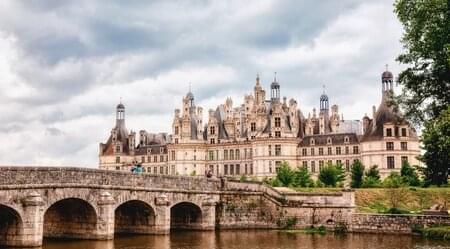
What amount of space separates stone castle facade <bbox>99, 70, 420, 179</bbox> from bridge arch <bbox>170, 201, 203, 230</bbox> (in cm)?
3392

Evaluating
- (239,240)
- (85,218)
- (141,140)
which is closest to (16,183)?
(85,218)

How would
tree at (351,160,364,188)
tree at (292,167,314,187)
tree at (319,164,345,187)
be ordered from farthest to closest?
tree at (319,164,345,187)
tree at (292,167,314,187)
tree at (351,160,364,188)

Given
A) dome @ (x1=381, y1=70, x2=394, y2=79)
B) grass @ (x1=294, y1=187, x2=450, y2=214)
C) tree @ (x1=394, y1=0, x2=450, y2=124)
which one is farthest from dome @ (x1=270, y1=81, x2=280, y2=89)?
tree @ (x1=394, y1=0, x2=450, y2=124)

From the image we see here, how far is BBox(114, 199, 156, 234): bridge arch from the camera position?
3453 centimetres

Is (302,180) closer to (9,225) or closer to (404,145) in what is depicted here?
(404,145)

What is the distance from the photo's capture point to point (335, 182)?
55.8 meters

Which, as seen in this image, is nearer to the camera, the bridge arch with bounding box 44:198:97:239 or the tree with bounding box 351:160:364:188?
the bridge arch with bounding box 44:198:97:239

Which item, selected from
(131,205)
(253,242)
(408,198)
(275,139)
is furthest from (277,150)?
(253,242)

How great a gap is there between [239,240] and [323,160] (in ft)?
145

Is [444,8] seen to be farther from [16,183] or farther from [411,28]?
[16,183]

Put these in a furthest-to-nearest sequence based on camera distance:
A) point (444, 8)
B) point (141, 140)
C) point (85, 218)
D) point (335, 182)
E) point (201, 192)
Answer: point (141, 140), point (335, 182), point (201, 192), point (85, 218), point (444, 8)

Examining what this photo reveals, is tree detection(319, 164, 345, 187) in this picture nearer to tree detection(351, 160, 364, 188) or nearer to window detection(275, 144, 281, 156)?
tree detection(351, 160, 364, 188)

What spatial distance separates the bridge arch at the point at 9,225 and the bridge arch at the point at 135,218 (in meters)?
7.48

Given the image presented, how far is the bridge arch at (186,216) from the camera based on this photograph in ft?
124
